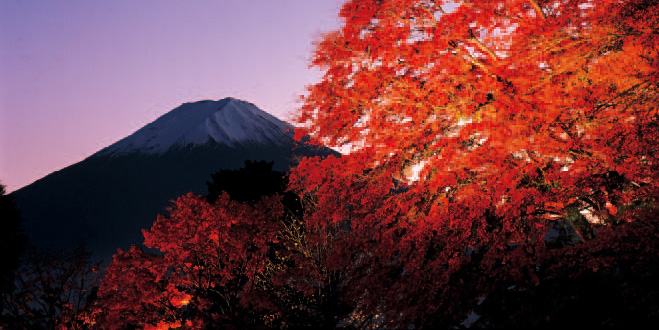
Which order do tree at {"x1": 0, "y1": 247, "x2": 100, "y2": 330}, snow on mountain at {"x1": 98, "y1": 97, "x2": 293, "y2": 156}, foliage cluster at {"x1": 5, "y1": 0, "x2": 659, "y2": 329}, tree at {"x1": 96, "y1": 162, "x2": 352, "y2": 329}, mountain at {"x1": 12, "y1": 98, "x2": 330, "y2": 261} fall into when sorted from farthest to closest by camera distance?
1. snow on mountain at {"x1": 98, "y1": 97, "x2": 293, "y2": 156}
2. mountain at {"x1": 12, "y1": 98, "x2": 330, "y2": 261}
3. tree at {"x1": 96, "y1": 162, "x2": 352, "y2": 329}
4. tree at {"x1": 0, "y1": 247, "x2": 100, "y2": 330}
5. foliage cluster at {"x1": 5, "y1": 0, "x2": 659, "y2": 329}

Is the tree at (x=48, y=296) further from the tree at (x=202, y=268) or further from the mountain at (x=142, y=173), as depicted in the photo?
the mountain at (x=142, y=173)

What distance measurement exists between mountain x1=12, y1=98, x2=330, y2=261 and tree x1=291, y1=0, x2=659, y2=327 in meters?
68.8

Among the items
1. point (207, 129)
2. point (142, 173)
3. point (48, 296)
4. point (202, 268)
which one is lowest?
point (142, 173)

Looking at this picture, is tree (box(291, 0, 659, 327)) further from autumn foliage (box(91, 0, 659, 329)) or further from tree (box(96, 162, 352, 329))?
tree (box(96, 162, 352, 329))

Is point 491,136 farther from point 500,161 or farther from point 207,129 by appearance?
point 207,129

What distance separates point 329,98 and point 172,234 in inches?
339

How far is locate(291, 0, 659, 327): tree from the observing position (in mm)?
8820

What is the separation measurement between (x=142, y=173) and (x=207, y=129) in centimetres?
3920

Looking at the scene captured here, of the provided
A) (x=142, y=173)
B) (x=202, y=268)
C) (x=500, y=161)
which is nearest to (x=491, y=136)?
(x=500, y=161)

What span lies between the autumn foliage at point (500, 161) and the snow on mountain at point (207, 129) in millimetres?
131306

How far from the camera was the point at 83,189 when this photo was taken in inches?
4483

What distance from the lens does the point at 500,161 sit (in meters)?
10.5

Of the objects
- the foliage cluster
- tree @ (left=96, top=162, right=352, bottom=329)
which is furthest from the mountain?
the foliage cluster

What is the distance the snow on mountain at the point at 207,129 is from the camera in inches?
5866
